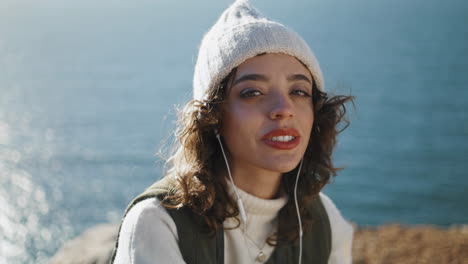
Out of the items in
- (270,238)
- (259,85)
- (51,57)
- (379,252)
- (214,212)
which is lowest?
(51,57)

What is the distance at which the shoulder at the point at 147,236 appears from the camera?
233 cm

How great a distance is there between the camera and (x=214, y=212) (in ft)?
8.51

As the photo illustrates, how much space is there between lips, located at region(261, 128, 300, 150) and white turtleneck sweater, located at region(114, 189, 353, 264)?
1.10 ft

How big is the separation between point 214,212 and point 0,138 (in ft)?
73.8

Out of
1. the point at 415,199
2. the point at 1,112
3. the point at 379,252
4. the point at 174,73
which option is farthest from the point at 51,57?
the point at 379,252

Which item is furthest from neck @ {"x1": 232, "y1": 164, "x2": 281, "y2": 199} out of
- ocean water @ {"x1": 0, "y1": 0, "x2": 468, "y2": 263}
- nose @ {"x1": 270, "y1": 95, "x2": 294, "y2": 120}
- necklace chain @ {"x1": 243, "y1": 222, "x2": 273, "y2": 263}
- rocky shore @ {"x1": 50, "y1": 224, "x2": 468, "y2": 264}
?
rocky shore @ {"x1": 50, "y1": 224, "x2": 468, "y2": 264}

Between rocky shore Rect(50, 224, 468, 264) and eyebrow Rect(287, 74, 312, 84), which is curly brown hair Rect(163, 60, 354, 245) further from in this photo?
rocky shore Rect(50, 224, 468, 264)

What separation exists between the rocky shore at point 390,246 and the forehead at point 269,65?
8.18 feet

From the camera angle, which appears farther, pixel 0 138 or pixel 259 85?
pixel 0 138

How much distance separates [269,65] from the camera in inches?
103

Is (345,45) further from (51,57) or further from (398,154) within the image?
(398,154)

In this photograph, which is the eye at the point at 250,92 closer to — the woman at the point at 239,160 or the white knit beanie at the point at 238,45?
the woman at the point at 239,160

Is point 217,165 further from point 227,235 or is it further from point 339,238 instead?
point 339,238

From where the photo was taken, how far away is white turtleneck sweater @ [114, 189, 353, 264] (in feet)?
7.68
